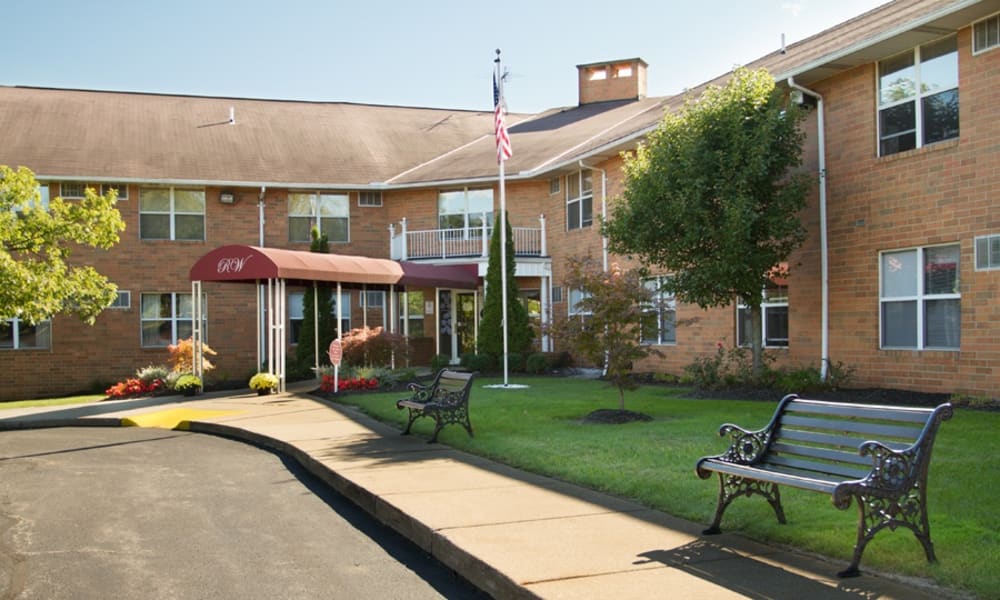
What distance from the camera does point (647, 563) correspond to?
5.36 metres

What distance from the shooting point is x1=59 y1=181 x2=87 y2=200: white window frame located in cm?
2459

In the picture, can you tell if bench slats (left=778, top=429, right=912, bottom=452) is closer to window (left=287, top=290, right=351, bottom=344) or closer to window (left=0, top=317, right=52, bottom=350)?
window (left=287, top=290, right=351, bottom=344)

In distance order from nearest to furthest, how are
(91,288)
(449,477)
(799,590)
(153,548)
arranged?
(799,590) < (153,548) < (449,477) < (91,288)

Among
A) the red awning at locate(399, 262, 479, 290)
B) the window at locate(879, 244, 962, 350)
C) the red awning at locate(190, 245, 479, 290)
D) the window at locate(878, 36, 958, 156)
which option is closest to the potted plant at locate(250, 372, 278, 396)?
the red awning at locate(190, 245, 479, 290)

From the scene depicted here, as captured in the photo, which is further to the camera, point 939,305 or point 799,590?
point 939,305

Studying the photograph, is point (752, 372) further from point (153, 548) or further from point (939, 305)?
point (153, 548)

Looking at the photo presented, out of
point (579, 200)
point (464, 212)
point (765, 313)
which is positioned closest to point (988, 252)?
point (765, 313)

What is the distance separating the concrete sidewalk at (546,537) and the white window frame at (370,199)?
17.2 meters

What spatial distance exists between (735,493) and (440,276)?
1893cm

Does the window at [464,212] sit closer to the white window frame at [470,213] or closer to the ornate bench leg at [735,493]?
the white window frame at [470,213]

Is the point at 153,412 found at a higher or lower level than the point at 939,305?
lower

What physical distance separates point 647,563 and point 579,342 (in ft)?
24.9

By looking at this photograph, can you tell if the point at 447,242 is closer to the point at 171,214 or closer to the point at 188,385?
the point at 171,214

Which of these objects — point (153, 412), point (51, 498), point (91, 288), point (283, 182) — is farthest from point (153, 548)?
point (283, 182)
